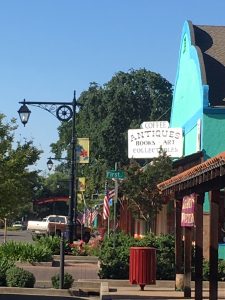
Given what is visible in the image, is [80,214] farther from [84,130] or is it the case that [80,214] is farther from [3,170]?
[3,170]

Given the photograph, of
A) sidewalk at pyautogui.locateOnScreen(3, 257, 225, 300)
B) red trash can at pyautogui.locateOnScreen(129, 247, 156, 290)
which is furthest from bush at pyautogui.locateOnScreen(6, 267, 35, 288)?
red trash can at pyautogui.locateOnScreen(129, 247, 156, 290)

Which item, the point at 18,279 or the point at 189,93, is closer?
the point at 18,279

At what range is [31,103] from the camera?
25.4 m

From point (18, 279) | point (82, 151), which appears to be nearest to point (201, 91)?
point (82, 151)

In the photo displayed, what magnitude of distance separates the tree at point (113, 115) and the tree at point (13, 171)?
4145cm

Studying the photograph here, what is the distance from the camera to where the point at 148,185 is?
2923 cm

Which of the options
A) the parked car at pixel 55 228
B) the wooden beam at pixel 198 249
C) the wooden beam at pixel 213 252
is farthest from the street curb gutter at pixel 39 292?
the parked car at pixel 55 228

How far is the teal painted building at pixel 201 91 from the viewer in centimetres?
2522

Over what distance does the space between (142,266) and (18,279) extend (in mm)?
2956

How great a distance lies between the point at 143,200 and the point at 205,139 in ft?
17.6

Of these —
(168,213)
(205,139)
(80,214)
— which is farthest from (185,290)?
(80,214)

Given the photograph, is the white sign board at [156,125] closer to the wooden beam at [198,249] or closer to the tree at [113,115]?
the wooden beam at [198,249]

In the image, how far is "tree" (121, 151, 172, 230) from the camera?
29.1m

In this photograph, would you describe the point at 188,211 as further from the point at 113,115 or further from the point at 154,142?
the point at 113,115
